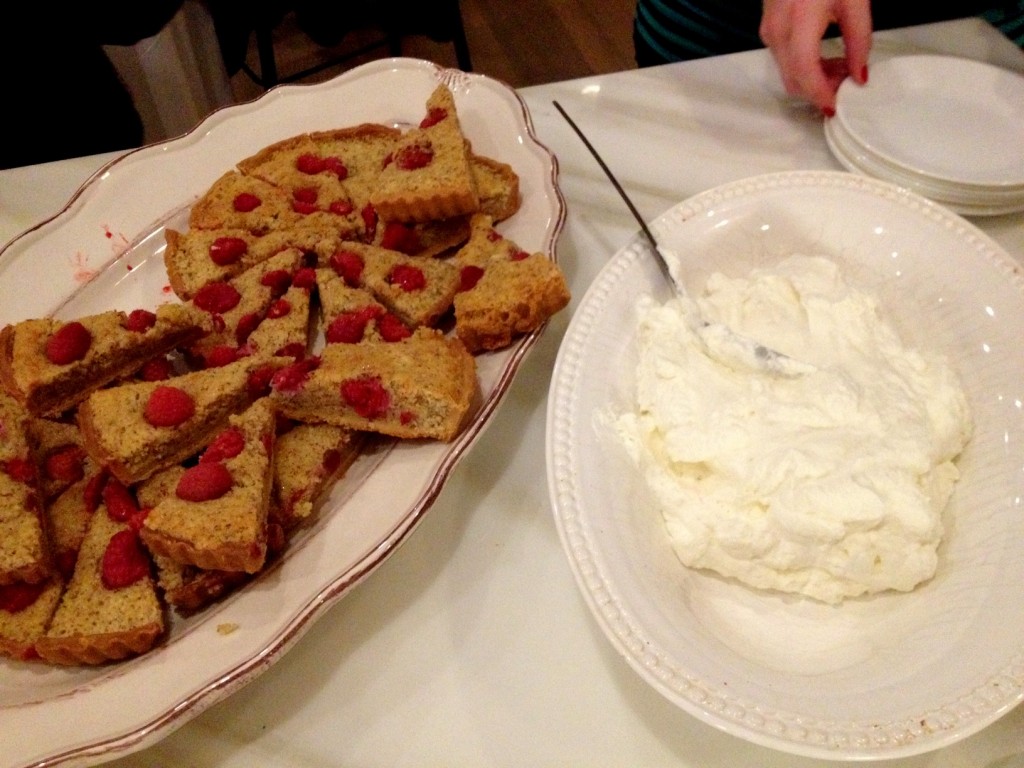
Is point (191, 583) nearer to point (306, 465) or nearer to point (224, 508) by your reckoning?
point (224, 508)

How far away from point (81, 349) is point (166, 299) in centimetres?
29

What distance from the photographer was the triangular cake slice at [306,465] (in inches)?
53.1

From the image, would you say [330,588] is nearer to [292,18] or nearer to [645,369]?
[645,369]

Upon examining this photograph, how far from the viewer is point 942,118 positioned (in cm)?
179

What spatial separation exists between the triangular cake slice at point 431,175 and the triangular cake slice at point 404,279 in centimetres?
12

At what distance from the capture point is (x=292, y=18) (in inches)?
187

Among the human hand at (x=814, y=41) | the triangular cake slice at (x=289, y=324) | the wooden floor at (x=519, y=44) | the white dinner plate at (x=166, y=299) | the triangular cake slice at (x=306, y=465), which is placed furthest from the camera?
the wooden floor at (x=519, y=44)

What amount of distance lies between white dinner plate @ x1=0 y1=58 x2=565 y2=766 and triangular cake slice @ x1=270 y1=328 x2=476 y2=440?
1.8 inches

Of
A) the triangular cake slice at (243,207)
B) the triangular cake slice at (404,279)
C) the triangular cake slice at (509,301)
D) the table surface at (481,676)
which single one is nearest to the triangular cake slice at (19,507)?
the table surface at (481,676)

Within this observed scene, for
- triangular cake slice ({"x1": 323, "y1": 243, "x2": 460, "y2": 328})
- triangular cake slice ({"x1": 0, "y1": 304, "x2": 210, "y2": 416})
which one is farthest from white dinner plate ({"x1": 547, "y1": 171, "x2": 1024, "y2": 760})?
triangular cake slice ({"x1": 0, "y1": 304, "x2": 210, "y2": 416})

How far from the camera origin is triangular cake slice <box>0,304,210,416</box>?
1529 mm

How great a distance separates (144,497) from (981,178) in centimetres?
188

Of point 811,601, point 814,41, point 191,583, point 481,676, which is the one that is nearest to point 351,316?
point 191,583

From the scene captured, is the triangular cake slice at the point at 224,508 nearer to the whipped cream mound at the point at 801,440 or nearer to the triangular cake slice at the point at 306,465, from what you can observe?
the triangular cake slice at the point at 306,465
